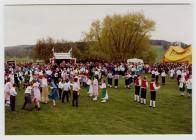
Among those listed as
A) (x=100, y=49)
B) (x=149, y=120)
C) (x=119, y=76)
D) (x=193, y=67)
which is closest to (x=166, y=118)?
(x=149, y=120)

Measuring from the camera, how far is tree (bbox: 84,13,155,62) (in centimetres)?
2152

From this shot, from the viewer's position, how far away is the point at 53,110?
75.3 feet

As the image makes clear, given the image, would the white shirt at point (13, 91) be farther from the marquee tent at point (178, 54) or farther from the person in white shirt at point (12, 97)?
the marquee tent at point (178, 54)

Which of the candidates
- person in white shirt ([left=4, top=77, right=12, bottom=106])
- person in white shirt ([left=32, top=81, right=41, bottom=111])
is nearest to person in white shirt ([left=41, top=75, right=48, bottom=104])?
person in white shirt ([left=32, top=81, right=41, bottom=111])

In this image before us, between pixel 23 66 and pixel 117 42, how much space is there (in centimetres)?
451

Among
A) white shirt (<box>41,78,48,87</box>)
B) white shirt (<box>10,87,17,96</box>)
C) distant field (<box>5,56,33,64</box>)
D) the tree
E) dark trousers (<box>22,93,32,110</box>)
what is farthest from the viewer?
white shirt (<box>41,78,48,87</box>)

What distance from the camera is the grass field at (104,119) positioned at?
20.5m

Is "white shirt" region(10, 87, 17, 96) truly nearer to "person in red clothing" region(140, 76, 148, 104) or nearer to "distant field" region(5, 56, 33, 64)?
"distant field" region(5, 56, 33, 64)

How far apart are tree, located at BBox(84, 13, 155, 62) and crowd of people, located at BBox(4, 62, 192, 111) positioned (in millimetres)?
1611

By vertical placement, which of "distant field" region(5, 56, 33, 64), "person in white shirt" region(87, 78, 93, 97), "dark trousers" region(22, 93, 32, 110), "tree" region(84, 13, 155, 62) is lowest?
"dark trousers" region(22, 93, 32, 110)

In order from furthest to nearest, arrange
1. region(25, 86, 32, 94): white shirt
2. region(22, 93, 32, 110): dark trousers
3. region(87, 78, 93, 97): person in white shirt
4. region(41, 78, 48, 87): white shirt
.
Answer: region(87, 78, 93, 97): person in white shirt < region(41, 78, 48, 87): white shirt < region(25, 86, 32, 94): white shirt < region(22, 93, 32, 110): dark trousers

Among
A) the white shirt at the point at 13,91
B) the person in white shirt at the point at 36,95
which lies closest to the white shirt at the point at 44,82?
the person in white shirt at the point at 36,95

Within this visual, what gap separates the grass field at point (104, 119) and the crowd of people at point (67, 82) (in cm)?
45

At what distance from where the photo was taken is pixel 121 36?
2212cm
